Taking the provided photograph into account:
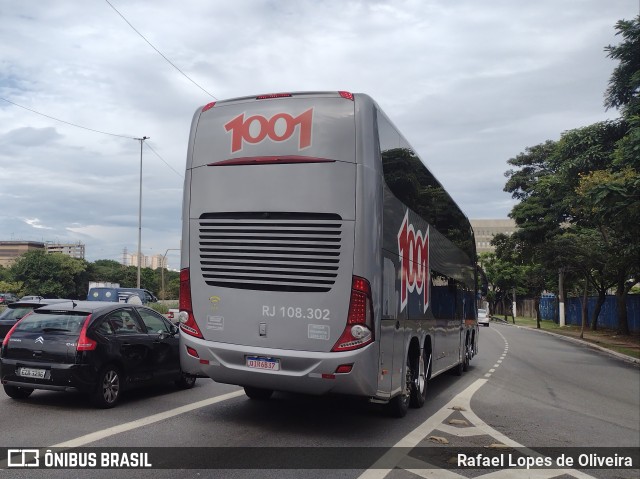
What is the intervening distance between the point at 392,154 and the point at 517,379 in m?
8.58

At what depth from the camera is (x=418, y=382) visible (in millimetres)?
9516

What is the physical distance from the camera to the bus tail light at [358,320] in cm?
695

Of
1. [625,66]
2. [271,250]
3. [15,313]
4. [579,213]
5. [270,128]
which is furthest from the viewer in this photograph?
[579,213]

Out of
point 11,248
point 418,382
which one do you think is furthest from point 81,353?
point 11,248

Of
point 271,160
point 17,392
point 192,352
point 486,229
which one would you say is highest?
point 486,229

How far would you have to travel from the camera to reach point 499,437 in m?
7.66

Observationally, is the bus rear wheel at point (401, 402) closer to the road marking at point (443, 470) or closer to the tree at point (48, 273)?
the road marking at point (443, 470)

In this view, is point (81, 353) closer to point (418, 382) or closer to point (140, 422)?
point (140, 422)

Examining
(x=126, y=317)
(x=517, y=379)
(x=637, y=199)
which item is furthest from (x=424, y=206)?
(x=637, y=199)

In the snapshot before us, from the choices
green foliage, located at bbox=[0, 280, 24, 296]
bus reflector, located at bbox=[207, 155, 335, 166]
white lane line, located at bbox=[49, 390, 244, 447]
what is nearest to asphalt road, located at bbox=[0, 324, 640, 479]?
white lane line, located at bbox=[49, 390, 244, 447]

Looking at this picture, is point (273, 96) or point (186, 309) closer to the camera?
point (273, 96)

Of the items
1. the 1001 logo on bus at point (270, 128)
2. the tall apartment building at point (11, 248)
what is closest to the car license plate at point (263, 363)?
the 1001 logo on bus at point (270, 128)

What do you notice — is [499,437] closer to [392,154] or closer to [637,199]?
[392,154]

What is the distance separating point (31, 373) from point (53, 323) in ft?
2.38
